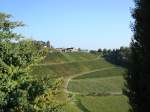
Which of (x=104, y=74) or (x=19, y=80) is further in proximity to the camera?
(x=104, y=74)

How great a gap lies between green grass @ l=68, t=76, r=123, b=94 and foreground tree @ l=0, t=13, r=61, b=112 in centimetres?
7369

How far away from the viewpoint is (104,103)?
75938mm

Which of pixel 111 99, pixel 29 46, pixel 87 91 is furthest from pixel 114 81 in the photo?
pixel 29 46

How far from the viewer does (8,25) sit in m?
18.3

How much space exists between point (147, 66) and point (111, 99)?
2726 inches

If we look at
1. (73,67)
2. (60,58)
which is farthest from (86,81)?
(60,58)

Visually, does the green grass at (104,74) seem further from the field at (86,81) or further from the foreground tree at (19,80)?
the foreground tree at (19,80)

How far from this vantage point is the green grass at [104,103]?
6844cm

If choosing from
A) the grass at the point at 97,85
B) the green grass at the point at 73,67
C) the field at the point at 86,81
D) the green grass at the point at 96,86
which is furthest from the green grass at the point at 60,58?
the green grass at the point at 96,86

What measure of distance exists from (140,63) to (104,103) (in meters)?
62.8

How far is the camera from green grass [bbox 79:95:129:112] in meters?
68.4

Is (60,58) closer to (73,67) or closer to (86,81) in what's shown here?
(73,67)

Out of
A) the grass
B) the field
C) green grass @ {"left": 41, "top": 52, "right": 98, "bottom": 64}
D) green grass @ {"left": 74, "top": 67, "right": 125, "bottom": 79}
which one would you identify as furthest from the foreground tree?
green grass @ {"left": 41, "top": 52, "right": 98, "bottom": 64}

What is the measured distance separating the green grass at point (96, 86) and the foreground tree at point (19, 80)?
2901 inches
